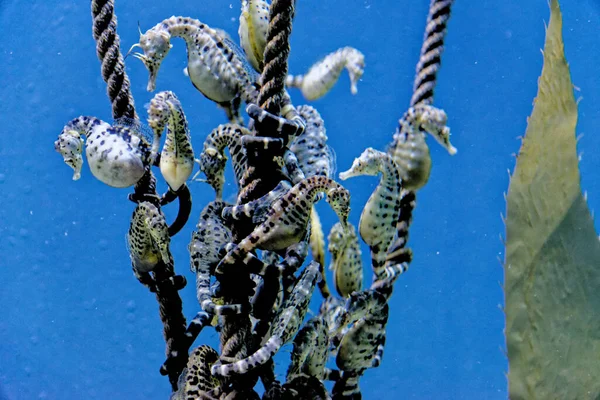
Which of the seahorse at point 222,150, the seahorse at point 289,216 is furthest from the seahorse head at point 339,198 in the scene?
the seahorse at point 222,150

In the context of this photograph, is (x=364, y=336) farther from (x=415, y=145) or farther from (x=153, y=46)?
(x=153, y=46)

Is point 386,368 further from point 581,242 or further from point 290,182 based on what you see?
point 581,242

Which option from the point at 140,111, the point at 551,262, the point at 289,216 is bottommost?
the point at 551,262

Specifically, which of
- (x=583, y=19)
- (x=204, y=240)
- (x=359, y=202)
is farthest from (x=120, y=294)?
(x=583, y=19)

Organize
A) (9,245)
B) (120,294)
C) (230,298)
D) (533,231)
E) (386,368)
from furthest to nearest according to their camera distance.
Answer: (386,368) → (120,294) → (9,245) → (230,298) → (533,231)

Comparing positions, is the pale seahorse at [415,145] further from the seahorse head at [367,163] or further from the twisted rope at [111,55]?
the twisted rope at [111,55]

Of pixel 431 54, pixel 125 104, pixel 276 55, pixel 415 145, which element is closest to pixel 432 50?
pixel 431 54

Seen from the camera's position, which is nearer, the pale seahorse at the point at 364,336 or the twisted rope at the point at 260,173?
the twisted rope at the point at 260,173
